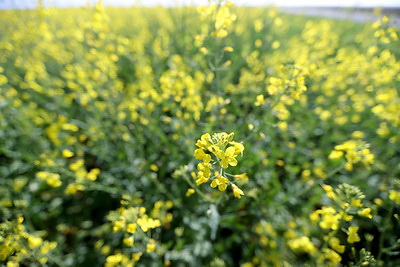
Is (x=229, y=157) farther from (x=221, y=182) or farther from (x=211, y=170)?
(x=211, y=170)

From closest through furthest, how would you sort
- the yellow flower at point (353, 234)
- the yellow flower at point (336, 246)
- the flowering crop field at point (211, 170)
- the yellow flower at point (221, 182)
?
1. the yellow flower at point (221, 182)
2. the yellow flower at point (353, 234)
3. the yellow flower at point (336, 246)
4. the flowering crop field at point (211, 170)

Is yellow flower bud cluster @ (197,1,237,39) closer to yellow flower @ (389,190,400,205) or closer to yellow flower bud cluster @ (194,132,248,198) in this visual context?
yellow flower bud cluster @ (194,132,248,198)

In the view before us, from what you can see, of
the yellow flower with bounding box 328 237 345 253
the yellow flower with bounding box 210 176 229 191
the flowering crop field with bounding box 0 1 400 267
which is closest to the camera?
the yellow flower with bounding box 210 176 229 191

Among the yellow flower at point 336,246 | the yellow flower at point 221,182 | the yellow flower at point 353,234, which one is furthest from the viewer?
the yellow flower at point 336,246

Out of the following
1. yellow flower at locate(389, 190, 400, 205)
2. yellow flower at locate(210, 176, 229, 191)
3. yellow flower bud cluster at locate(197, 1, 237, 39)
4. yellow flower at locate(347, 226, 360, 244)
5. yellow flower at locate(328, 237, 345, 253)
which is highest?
yellow flower bud cluster at locate(197, 1, 237, 39)

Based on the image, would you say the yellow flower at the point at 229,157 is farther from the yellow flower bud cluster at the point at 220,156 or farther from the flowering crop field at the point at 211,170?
the flowering crop field at the point at 211,170

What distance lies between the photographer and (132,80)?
314 cm

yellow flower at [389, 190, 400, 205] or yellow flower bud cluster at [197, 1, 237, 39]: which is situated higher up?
yellow flower bud cluster at [197, 1, 237, 39]

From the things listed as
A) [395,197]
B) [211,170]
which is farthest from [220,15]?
[395,197]

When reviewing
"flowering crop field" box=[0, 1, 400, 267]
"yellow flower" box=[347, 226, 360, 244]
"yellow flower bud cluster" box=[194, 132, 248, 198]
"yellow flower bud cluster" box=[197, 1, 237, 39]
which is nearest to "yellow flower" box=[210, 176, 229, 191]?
"yellow flower bud cluster" box=[194, 132, 248, 198]

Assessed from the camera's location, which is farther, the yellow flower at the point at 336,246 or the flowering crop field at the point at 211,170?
the flowering crop field at the point at 211,170

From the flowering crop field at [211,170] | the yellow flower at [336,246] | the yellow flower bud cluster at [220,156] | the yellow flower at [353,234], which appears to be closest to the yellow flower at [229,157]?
the yellow flower bud cluster at [220,156]

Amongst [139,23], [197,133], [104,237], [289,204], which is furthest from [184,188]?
[139,23]

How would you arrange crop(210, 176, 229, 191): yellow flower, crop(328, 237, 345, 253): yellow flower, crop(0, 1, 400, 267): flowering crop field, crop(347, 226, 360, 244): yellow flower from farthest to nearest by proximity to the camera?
crop(0, 1, 400, 267): flowering crop field, crop(328, 237, 345, 253): yellow flower, crop(347, 226, 360, 244): yellow flower, crop(210, 176, 229, 191): yellow flower
